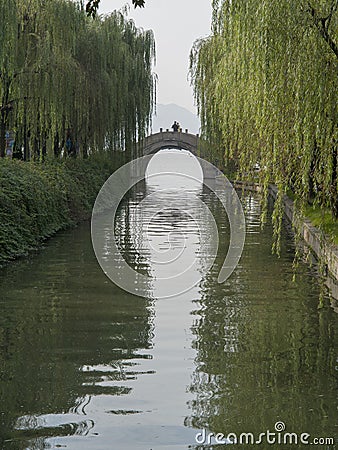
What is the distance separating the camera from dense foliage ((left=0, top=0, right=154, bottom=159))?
21125 mm

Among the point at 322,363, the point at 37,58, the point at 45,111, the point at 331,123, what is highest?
the point at 37,58

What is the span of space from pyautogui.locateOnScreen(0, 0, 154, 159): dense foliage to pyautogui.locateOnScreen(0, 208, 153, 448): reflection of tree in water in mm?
6257

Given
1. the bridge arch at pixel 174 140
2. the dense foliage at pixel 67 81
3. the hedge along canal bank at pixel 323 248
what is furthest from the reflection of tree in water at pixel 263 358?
the bridge arch at pixel 174 140

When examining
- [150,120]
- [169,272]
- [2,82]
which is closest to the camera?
[169,272]

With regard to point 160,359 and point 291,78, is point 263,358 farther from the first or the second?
point 291,78

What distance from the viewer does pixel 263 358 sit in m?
8.42

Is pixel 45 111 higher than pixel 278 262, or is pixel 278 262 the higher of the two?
pixel 45 111

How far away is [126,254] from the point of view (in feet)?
56.4

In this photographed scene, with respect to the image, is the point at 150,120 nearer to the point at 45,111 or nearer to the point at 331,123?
the point at 45,111

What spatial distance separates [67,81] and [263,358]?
49.0 feet

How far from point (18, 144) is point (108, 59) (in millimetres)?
4625

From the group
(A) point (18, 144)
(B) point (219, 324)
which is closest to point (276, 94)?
(B) point (219, 324)

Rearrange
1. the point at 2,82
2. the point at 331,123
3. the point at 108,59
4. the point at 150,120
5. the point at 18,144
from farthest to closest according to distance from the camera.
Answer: the point at 150,120, the point at 108,59, the point at 18,144, the point at 2,82, the point at 331,123

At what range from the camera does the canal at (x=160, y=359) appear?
20.7 ft
